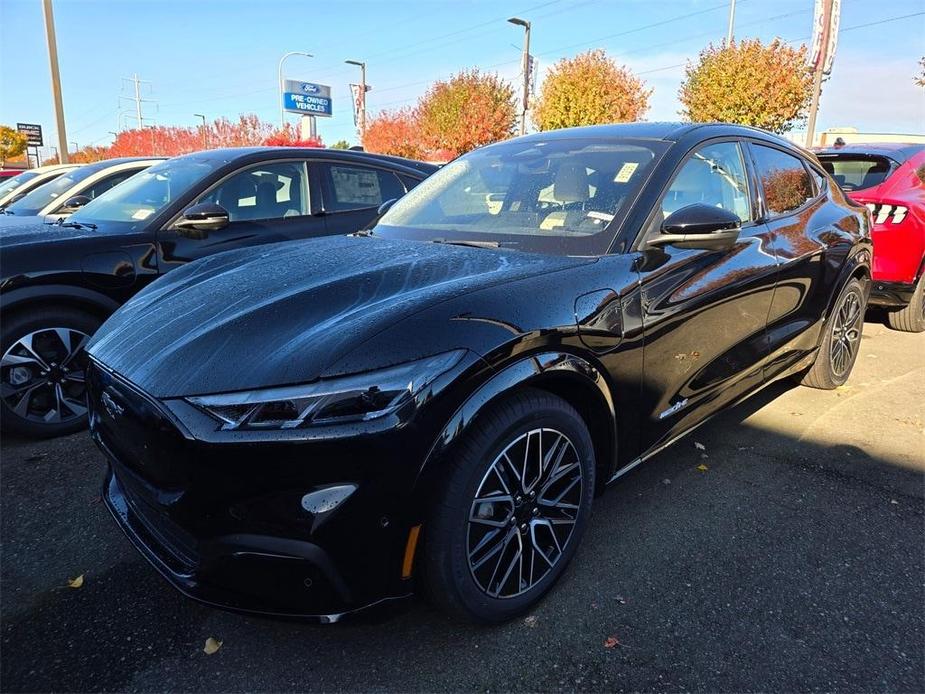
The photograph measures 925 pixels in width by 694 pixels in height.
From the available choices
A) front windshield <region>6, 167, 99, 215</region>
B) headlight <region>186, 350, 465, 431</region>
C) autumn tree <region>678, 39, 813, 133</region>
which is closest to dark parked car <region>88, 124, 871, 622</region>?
headlight <region>186, 350, 465, 431</region>

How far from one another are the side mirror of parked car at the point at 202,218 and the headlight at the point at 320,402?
2605mm

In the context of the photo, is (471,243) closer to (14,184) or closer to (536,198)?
(536,198)

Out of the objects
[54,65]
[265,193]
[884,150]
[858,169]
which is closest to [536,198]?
[265,193]

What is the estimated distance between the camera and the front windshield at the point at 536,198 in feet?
8.50

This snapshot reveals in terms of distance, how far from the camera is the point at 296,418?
5.45 ft

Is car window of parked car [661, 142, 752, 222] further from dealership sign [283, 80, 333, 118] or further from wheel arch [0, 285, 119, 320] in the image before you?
dealership sign [283, 80, 333, 118]

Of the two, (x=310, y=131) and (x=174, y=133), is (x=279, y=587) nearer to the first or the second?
(x=310, y=131)

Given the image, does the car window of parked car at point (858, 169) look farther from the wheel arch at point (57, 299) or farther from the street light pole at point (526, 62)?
the street light pole at point (526, 62)

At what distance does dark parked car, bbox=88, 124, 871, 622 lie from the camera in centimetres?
168

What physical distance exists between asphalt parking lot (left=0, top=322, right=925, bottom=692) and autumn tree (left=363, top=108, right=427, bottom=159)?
120 feet

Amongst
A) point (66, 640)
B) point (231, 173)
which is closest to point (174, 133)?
point (231, 173)

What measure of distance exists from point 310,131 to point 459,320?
47.2 m

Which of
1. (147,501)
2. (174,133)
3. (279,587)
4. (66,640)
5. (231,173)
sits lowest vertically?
(66,640)

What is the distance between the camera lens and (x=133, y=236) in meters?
3.92
